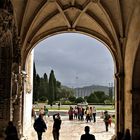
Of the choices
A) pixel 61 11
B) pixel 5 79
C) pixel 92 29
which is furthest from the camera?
pixel 92 29

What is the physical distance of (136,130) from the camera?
15305 mm

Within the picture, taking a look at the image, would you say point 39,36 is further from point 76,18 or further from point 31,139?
point 31,139

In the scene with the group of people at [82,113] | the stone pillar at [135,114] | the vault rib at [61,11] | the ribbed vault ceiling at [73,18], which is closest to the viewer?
the stone pillar at [135,114]

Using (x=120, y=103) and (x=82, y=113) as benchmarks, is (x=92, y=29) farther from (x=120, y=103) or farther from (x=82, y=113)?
(x=82, y=113)

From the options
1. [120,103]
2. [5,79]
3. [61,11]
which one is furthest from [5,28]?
[120,103]

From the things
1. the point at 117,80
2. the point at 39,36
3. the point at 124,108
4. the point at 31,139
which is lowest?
the point at 31,139

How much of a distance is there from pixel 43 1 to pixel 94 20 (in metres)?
2.64

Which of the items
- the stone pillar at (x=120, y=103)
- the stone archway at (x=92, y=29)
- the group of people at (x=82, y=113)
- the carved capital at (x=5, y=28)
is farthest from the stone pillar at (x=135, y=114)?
the group of people at (x=82, y=113)

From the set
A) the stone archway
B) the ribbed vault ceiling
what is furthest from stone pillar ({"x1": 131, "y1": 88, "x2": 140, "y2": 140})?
the ribbed vault ceiling

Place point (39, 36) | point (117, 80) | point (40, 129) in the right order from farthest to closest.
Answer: point (39, 36) → point (117, 80) → point (40, 129)

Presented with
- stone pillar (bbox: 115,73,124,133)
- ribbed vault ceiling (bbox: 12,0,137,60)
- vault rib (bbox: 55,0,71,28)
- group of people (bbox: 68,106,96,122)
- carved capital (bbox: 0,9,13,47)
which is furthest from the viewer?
group of people (bbox: 68,106,96,122)

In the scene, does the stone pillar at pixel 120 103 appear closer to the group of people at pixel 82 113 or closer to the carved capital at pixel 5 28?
the carved capital at pixel 5 28

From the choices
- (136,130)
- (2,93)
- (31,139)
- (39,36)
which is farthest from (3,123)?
(39,36)

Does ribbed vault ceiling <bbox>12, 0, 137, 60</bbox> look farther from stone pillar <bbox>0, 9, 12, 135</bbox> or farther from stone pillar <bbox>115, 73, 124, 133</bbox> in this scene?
stone pillar <bbox>0, 9, 12, 135</bbox>
